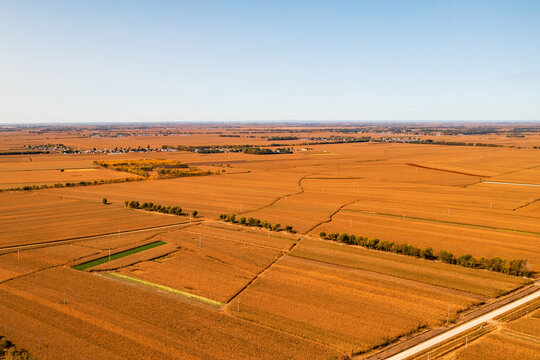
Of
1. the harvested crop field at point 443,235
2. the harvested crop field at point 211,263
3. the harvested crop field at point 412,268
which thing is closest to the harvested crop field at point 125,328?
the harvested crop field at point 211,263

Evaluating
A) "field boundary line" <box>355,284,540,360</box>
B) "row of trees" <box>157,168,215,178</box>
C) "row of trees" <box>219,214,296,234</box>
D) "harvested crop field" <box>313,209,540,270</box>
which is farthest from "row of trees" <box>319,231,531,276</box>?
"row of trees" <box>157,168,215,178</box>

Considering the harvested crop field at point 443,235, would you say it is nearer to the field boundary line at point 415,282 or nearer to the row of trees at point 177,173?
the field boundary line at point 415,282

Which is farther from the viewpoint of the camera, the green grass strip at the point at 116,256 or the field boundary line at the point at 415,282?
the green grass strip at the point at 116,256

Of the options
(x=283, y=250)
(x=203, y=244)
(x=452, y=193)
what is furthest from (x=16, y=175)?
(x=452, y=193)

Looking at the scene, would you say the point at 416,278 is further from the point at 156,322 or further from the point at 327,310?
the point at 156,322

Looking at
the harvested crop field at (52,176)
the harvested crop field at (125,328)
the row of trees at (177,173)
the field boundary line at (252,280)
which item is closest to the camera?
the harvested crop field at (125,328)
